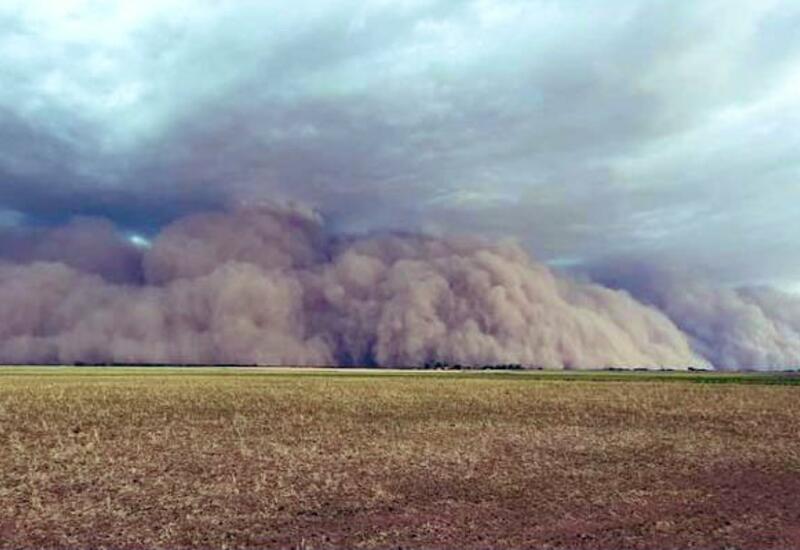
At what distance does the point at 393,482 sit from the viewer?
844 inches

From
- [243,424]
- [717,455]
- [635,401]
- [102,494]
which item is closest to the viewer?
[102,494]

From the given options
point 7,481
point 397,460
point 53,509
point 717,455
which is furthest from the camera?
point 717,455

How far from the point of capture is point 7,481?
68.3ft

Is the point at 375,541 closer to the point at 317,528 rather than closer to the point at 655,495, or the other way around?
the point at 317,528

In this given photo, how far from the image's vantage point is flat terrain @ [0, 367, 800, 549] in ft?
51.8

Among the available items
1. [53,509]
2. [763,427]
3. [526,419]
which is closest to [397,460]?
[53,509]

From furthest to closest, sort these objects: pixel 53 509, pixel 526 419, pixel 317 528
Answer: pixel 526 419 < pixel 53 509 < pixel 317 528

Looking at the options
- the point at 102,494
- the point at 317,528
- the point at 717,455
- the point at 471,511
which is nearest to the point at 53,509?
the point at 102,494

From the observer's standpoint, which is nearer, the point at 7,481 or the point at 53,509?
the point at 53,509

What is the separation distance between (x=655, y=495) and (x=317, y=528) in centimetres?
989

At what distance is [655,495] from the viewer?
20109 mm

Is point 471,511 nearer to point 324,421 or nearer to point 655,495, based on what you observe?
point 655,495

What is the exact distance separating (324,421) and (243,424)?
14.2 ft

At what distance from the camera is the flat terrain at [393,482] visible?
15.8 m
